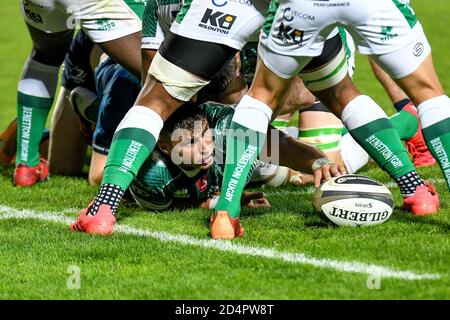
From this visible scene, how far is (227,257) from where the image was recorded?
183 inches

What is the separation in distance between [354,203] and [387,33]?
910 mm

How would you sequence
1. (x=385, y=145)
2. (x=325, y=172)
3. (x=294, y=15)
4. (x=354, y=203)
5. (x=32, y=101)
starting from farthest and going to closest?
(x=32, y=101) → (x=325, y=172) → (x=385, y=145) → (x=354, y=203) → (x=294, y=15)

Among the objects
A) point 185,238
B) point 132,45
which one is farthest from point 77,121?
point 185,238

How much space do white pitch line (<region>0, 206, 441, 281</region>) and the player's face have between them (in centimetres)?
54

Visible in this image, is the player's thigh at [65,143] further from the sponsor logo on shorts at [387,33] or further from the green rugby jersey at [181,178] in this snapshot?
the sponsor logo on shorts at [387,33]

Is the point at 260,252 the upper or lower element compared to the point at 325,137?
upper

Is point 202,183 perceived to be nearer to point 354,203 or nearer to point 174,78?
point 174,78

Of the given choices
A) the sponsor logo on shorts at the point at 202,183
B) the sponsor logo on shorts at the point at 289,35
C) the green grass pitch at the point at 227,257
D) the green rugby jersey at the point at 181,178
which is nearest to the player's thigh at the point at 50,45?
the green grass pitch at the point at 227,257

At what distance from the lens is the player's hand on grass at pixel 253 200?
19.7 feet

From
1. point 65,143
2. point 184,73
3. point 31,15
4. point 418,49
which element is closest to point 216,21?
point 184,73

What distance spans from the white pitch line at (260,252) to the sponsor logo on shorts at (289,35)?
41.1 inches

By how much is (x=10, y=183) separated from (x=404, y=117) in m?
2.98
